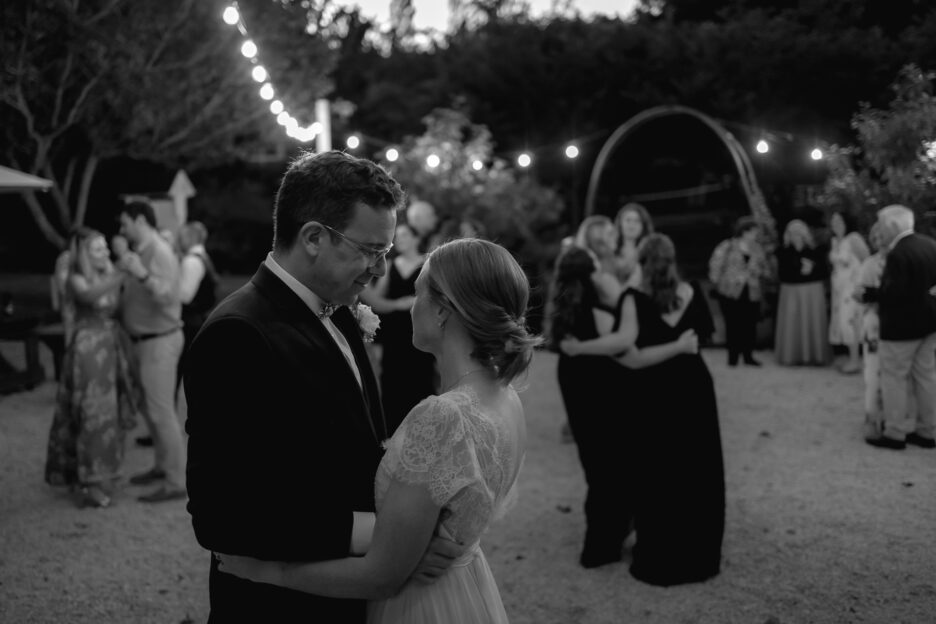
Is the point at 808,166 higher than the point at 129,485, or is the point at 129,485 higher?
the point at 808,166

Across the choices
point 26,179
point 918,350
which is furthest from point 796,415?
point 26,179

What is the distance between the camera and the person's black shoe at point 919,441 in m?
6.96

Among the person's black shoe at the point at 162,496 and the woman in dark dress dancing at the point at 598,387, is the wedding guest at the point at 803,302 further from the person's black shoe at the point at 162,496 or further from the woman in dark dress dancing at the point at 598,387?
the person's black shoe at the point at 162,496

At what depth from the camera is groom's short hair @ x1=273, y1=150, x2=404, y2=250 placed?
1.90 metres

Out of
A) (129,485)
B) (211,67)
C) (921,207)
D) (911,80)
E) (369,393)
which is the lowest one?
(129,485)

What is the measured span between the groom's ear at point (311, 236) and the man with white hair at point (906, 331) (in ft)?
20.1

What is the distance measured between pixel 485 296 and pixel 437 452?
1.32ft

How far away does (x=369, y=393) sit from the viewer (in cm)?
221

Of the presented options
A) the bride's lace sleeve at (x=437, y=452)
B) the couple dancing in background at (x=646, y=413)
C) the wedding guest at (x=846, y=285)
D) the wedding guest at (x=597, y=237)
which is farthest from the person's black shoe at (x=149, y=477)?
the wedding guest at (x=846, y=285)

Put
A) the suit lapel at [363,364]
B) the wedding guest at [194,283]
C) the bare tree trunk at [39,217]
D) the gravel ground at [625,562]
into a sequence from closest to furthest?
the suit lapel at [363,364] → the gravel ground at [625,562] → the wedding guest at [194,283] → the bare tree trunk at [39,217]

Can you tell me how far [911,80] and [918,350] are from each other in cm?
434

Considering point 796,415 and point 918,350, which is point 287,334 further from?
point 796,415

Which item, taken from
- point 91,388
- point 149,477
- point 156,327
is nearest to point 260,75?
point 156,327

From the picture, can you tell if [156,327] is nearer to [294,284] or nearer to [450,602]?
[294,284]
